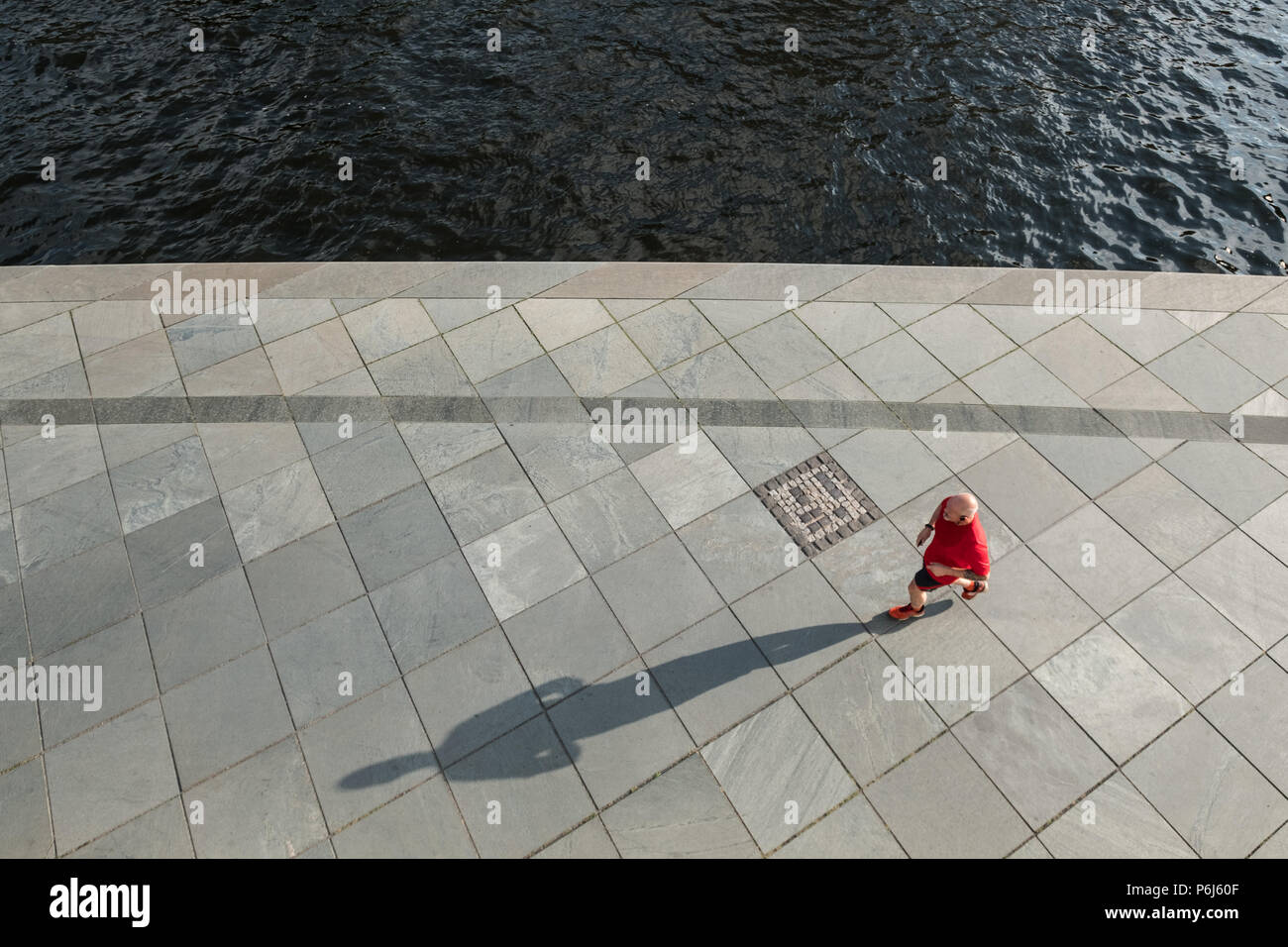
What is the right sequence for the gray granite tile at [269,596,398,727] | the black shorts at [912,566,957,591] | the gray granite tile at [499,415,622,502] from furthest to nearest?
the gray granite tile at [499,415,622,502] → the gray granite tile at [269,596,398,727] → the black shorts at [912,566,957,591]

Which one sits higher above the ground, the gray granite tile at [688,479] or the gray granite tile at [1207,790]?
the gray granite tile at [688,479]

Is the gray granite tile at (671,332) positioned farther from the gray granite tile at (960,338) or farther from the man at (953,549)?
the man at (953,549)

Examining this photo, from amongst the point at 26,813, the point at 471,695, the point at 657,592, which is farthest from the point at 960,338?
the point at 26,813

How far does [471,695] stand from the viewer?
6305mm

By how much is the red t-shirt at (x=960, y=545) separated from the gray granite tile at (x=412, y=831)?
3.86 m

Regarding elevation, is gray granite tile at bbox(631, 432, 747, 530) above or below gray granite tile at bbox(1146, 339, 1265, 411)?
below

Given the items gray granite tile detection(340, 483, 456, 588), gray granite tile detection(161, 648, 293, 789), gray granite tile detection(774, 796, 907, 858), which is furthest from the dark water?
gray granite tile detection(774, 796, 907, 858)

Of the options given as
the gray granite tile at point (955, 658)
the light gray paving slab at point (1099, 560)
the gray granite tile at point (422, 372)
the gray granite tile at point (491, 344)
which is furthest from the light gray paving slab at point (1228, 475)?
the gray granite tile at point (422, 372)

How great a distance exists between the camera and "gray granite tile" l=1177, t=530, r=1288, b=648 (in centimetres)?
662

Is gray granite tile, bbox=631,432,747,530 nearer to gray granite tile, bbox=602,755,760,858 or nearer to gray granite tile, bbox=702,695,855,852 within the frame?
gray granite tile, bbox=702,695,855,852

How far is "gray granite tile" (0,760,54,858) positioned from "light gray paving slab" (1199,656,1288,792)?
321 inches

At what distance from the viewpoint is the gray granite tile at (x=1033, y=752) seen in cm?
578

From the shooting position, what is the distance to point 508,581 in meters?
6.96
